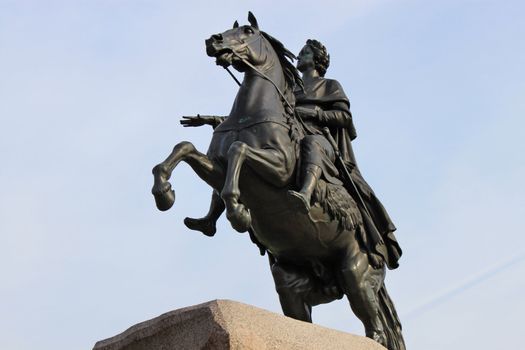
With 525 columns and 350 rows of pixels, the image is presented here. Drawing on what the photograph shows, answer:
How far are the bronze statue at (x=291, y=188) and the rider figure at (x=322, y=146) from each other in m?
0.01

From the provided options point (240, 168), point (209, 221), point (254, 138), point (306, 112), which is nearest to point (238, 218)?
point (240, 168)

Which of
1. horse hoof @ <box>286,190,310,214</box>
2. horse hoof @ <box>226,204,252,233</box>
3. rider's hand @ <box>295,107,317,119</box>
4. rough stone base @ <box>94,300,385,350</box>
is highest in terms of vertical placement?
rider's hand @ <box>295,107,317,119</box>

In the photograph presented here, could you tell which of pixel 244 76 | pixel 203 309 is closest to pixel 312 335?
pixel 203 309

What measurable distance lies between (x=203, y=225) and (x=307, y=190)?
39.5 inches

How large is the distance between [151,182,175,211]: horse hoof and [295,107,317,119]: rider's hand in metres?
2.08

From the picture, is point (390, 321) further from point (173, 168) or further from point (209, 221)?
point (173, 168)

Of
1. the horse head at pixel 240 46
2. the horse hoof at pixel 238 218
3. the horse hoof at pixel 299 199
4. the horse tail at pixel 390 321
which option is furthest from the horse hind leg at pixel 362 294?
the horse head at pixel 240 46

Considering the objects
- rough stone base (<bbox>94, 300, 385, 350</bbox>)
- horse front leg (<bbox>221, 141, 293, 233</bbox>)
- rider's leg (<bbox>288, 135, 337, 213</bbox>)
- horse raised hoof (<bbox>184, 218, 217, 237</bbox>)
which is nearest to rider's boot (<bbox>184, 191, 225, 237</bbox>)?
horse raised hoof (<bbox>184, 218, 217, 237</bbox>)

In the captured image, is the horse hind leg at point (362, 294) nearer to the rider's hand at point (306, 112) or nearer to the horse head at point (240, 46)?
the rider's hand at point (306, 112)

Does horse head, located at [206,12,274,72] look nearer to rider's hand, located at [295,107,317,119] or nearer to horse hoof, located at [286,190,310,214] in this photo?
rider's hand, located at [295,107,317,119]

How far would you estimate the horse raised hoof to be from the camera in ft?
26.5

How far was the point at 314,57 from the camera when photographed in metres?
9.50

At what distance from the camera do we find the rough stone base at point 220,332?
5430mm

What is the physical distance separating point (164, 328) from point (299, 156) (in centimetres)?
252
